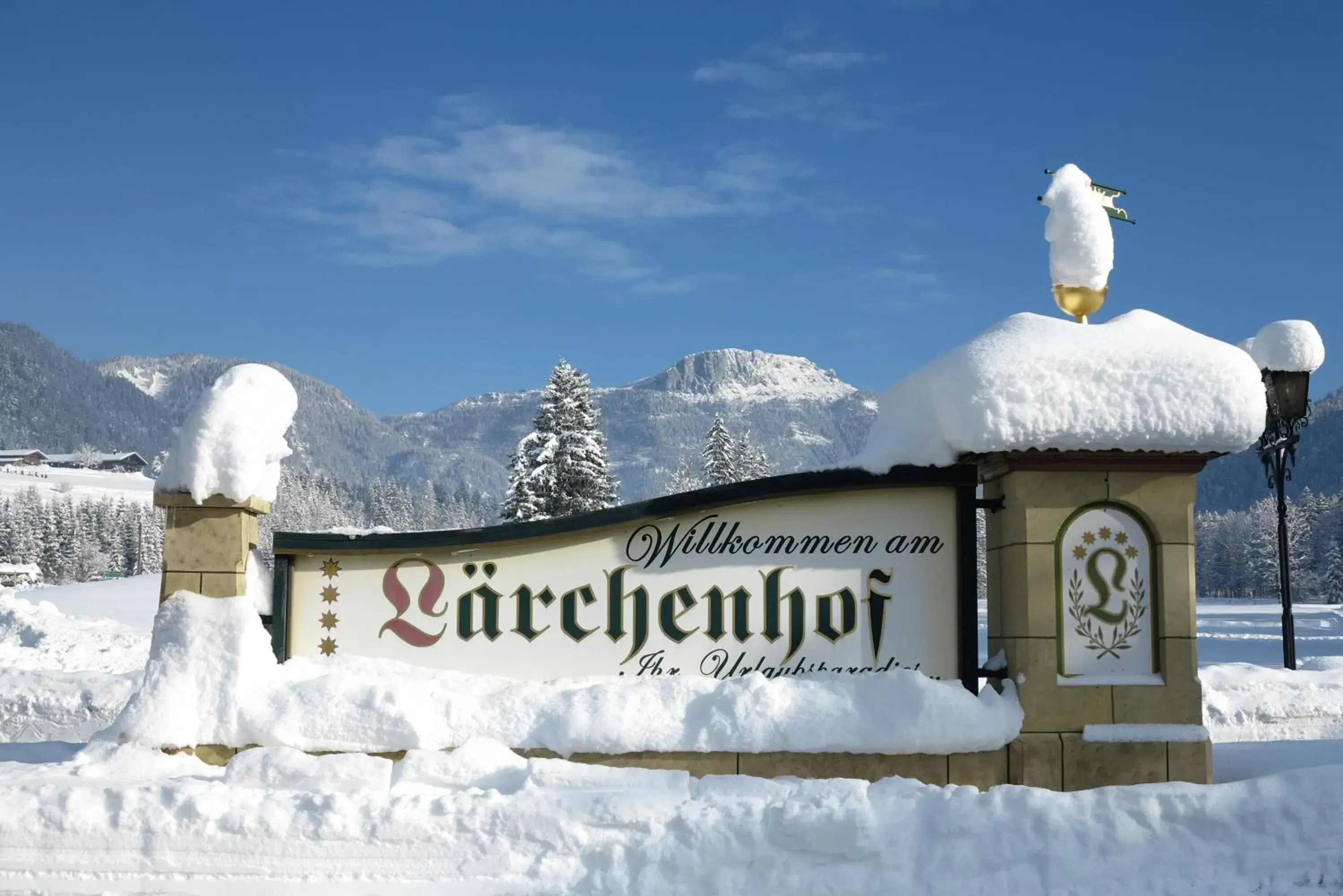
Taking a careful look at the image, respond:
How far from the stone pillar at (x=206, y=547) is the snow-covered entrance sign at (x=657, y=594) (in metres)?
0.30

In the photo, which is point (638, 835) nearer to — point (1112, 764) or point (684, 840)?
point (684, 840)

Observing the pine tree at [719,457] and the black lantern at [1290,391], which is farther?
the pine tree at [719,457]

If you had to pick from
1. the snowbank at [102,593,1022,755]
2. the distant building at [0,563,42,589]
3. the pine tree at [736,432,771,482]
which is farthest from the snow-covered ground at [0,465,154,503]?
the snowbank at [102,593,1022,755]

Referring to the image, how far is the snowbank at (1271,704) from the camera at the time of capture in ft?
36.9

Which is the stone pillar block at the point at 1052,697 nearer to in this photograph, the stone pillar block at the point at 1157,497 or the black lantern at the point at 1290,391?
the stone pillar block at the point at 1157,497

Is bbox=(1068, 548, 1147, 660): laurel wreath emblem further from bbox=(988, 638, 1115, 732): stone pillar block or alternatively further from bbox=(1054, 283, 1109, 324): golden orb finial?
bbox=(1054, 283, 1109, 324): golden orb finial

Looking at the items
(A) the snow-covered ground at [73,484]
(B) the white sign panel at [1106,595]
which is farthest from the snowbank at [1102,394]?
(A) the snow-covered ground at [73,484]

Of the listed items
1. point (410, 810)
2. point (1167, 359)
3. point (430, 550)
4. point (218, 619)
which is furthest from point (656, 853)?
point (1167, 359)

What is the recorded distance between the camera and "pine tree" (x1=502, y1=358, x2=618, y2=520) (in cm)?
3422

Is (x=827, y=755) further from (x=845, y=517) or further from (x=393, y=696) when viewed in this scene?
(x=393, y=696)

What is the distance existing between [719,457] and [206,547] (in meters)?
39.5

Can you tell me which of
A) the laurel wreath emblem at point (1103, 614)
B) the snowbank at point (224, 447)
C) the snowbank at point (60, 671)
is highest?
the snowbank at point (224, 447)

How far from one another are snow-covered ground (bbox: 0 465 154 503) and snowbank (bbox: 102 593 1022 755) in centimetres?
15277

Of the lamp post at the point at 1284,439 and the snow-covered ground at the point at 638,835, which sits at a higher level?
the lamp post at the point at 1284,439
